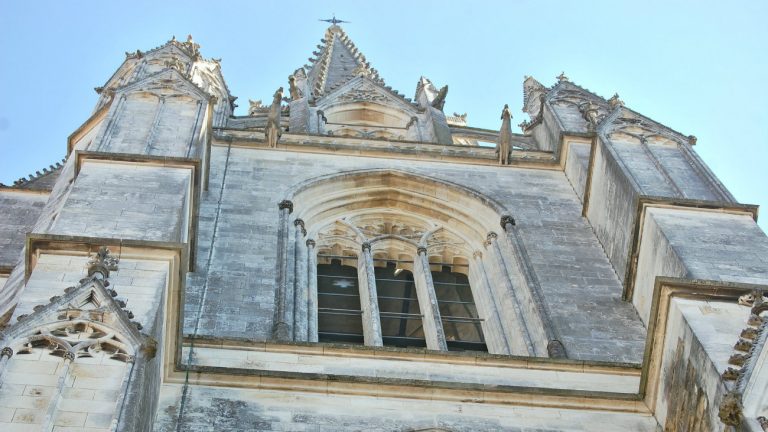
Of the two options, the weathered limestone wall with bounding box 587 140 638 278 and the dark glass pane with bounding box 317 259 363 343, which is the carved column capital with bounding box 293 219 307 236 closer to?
the dark glass pane with bounding box 317 259 363 343

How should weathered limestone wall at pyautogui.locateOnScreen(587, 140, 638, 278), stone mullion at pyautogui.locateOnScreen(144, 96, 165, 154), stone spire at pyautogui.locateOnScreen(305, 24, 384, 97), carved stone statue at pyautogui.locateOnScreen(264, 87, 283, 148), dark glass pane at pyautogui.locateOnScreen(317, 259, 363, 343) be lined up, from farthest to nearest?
1. stone spire at pyautogui.locateOnScreen(305, 24, 384, 97)
2. carved stone statue at pyautogui.locateOnScreen(264, 87, 283, 148)
3. weathered limestone wall at pyautogui.locateOnScreen(587, 140, 638, 278)
4. dark glass pane at pyautogui.locateOnScreen(317, 259, 363, 343)
5. stone mullion at pyautogui.locateOnScreen(144, 96, 165, 154)

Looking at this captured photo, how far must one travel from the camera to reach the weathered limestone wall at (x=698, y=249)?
42.4 ft

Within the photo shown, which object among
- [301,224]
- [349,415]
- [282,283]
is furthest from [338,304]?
[349,415]

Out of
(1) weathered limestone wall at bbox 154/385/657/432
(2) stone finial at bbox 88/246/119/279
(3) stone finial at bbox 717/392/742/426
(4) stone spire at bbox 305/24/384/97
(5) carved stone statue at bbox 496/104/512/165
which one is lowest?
(3) stone finial at bbox 717/392/742/426

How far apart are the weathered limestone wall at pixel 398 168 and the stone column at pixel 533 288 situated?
92 millimetres

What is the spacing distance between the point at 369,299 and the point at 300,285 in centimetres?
97

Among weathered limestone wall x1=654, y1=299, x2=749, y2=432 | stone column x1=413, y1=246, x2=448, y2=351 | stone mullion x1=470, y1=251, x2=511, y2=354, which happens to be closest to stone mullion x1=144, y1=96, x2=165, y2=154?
stone column x1=413, y1=246, x2=448, y2=351

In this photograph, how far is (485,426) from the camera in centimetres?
1092

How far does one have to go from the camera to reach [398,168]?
750 inches

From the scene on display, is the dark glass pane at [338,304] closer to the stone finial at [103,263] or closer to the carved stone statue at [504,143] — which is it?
the carved stone statue at [504,143]

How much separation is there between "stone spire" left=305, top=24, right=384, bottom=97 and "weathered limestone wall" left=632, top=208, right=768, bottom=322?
16.0 metres

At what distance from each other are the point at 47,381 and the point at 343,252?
888 cm

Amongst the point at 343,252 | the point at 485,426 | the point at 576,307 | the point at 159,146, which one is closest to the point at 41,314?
the point at 485,426

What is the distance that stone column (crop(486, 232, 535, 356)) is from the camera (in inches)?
554
